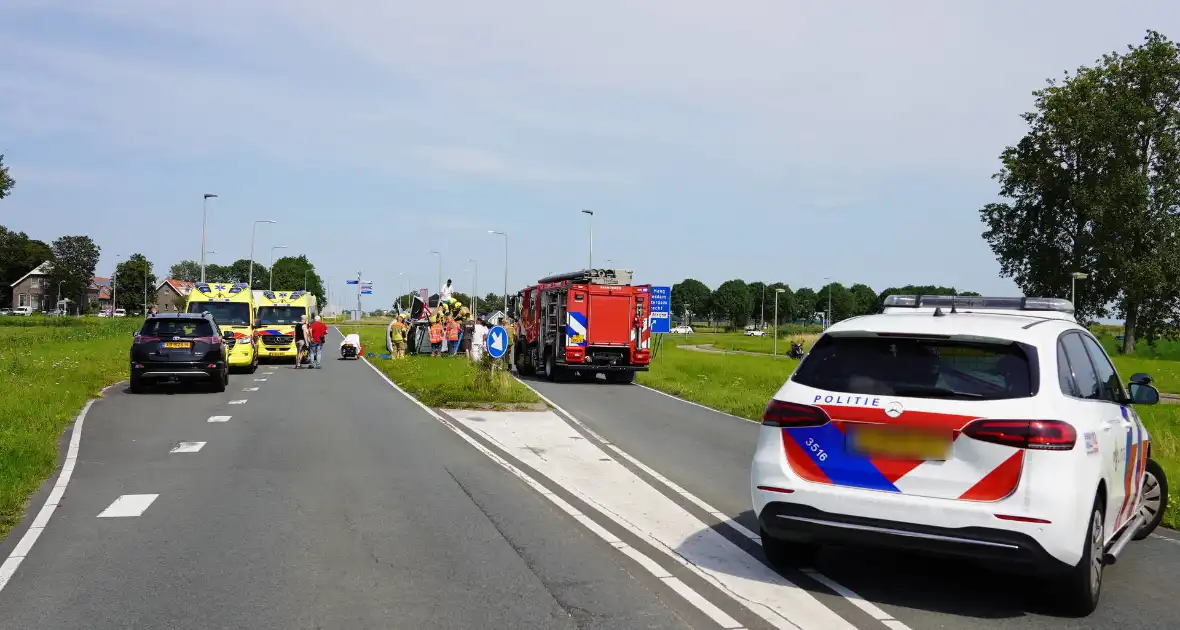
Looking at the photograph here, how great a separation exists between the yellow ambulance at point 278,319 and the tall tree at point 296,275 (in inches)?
3850

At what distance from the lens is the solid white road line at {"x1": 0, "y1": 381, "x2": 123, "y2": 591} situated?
6.38 m

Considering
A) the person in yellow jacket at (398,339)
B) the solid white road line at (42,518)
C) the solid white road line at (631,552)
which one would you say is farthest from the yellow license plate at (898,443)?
the person in yellow jacket at (398,339)

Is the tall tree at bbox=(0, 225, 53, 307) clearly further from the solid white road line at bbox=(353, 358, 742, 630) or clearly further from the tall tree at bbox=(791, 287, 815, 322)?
the solid white road line at bbox=(353, 358, 742, 630)

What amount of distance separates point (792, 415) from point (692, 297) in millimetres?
176980

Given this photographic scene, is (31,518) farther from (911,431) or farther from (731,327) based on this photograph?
(731,327)

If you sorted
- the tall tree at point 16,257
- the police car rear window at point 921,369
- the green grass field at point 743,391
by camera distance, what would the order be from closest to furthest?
1. the police car rear window at point 921,369
2. the green grass field at point 743,391
3. the tall tree at point 16,257

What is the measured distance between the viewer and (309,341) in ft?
110

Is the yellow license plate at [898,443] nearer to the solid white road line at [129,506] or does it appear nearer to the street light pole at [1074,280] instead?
the solid white road line at [129,506]

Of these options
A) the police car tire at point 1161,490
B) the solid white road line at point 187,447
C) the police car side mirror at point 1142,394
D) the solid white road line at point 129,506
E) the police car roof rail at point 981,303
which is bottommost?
the solid white road line at point 187,447

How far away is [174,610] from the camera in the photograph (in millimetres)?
5426

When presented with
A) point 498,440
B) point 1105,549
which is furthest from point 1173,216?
point 1105,549

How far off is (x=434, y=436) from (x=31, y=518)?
632 centimetres

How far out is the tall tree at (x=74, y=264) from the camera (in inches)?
5300

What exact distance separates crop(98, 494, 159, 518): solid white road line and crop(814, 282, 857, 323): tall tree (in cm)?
15620
